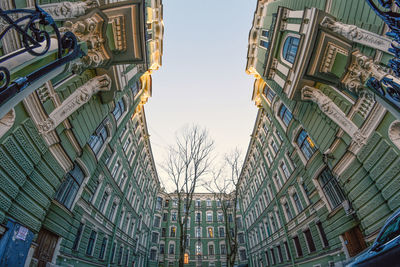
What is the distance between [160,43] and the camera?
18406 millimetres

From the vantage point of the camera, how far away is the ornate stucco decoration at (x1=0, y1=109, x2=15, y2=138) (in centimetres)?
564

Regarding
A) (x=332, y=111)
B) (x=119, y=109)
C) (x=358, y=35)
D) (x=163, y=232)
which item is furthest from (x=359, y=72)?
(x=163, y=232)

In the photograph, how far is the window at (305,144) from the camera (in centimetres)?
1227

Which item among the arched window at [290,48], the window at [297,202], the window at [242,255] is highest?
the arched window at [290,48]

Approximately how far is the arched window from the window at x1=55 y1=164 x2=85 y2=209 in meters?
15.1

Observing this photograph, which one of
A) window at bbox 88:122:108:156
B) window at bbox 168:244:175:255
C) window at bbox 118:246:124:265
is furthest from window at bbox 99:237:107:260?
window at bbox 168:244:175:255

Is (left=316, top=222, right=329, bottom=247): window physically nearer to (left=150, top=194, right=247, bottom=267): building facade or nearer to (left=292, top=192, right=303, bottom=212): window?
(left=292, top=192, right=303, bottom=212): window


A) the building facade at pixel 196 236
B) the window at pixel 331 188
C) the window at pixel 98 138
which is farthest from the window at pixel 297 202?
the building facade at pixel 196 236

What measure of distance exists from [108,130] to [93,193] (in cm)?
453

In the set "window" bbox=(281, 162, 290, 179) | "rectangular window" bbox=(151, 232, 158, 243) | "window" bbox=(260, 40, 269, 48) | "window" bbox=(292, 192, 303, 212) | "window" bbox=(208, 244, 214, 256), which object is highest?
"window" bbox=(260, 40, 269, 48)

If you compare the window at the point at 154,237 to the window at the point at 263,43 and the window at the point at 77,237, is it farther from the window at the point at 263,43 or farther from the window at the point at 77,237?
the window at the point at 263,43

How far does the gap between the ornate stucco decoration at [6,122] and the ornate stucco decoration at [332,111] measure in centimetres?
1284

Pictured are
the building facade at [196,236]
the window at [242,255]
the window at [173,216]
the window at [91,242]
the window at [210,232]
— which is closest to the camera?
the window at [91,242]

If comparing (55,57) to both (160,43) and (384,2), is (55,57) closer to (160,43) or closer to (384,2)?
(384,2)
